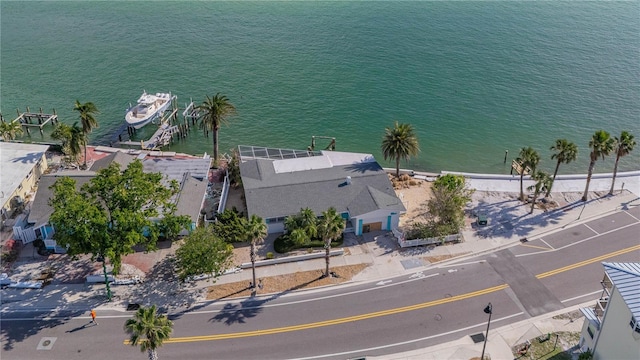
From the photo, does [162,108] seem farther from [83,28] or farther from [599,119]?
[599,119]

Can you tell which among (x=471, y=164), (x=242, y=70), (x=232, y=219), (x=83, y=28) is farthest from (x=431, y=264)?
(x=83, y=28)

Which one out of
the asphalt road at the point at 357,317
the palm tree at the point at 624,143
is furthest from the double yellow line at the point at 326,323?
the palm tree at the point at 624,143

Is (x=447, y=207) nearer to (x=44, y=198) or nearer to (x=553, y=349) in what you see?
(x=553, y=349)

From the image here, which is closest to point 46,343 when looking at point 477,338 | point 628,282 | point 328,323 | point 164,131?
point 328,323

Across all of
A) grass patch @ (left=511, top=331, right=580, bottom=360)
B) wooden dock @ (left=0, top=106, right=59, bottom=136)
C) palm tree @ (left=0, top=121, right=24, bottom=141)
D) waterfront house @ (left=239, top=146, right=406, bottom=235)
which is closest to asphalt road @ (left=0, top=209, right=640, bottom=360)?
grass patch @ (left=511, top=331, right=580, bottom=360)

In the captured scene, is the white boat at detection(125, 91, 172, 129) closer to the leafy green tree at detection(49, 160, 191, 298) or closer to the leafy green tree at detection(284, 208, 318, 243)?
the leafy green tree at detection(49, 160, 191, 298)
